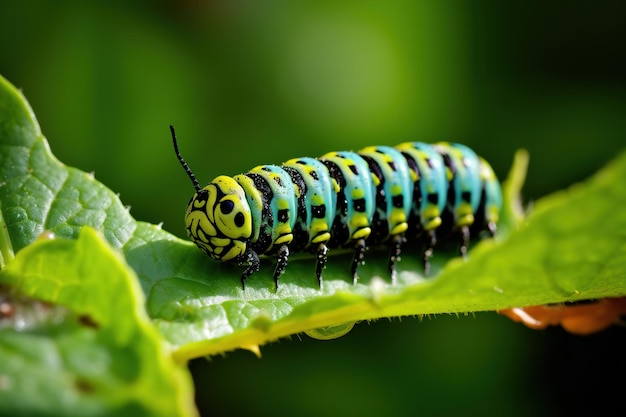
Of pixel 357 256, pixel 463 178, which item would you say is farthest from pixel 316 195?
pixel 463 178

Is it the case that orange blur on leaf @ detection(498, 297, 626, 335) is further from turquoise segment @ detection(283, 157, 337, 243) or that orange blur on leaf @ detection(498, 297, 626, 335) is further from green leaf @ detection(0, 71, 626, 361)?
turquoise segment @ detection(283, 157, 337, 243)

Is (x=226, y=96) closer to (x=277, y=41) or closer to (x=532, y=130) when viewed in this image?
(x=277, y=41)

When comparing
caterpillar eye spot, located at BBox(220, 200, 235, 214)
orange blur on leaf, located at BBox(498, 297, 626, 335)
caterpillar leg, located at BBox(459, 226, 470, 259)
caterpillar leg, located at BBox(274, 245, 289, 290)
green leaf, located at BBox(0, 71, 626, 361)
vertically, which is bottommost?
caterpillar leg, located at BBox(459, 226, 470, 259)

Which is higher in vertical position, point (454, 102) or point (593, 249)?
point (593, 249)

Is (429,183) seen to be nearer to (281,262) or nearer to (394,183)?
(394,183)

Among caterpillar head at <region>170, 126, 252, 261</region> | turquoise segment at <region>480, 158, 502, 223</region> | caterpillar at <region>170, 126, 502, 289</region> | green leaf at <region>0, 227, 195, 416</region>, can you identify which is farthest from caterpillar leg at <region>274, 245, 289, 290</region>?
turquoise segment at <region>480, 158, 502, 223</region>

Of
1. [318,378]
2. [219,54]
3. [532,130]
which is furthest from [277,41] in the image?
[318,378]
